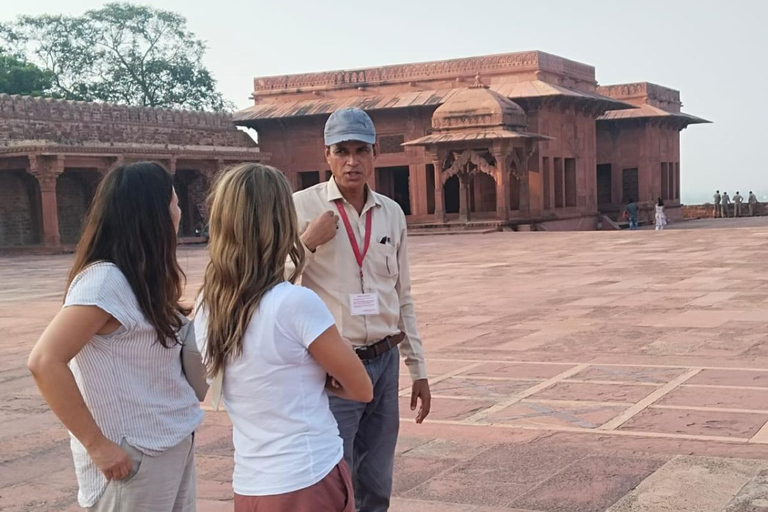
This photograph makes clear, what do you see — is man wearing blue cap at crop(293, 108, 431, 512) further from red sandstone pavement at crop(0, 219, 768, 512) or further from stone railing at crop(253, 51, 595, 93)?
stone railing at crop(253, 51, 595, 93)

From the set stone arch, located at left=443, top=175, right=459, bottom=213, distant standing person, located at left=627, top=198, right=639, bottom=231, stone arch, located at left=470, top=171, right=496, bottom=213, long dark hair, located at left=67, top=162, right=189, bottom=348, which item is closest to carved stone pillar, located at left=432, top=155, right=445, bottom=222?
stone arch, located at left=470, top=171, right=496, bottom=213

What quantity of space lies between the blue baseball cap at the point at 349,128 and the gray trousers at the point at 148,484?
1160 mm

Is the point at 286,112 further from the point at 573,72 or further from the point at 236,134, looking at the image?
the point at 573,72

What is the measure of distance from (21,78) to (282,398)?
4485 cm

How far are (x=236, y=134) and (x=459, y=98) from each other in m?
9.75

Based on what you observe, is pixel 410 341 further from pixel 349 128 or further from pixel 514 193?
pixel 514 193

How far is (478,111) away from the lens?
27.5 metres

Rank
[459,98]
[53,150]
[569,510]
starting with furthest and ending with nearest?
[459,98]
[53,150]
[569,510]

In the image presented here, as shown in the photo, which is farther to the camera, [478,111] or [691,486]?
[478,111]

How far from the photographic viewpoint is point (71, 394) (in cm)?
231

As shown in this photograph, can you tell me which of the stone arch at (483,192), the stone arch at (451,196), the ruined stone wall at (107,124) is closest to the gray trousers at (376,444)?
the ruined stone wall at (107,124)

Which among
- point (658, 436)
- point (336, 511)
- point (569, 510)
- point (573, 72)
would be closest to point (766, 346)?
point (658, 436)

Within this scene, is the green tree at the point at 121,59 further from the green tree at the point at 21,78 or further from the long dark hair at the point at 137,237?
the long dark hair at the point at 137,237

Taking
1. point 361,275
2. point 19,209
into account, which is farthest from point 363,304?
point 19,209
